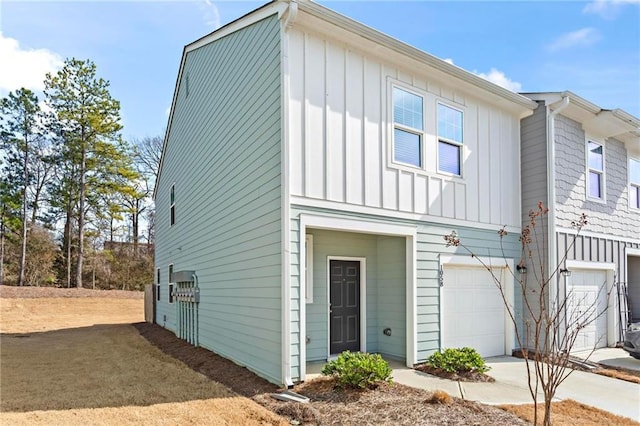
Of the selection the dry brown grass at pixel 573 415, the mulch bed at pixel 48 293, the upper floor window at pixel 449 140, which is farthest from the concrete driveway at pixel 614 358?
the mulch bed at pixel 48 293

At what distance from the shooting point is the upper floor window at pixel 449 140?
8039mm

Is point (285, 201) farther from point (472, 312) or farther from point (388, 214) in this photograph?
Result: point (472, 312)

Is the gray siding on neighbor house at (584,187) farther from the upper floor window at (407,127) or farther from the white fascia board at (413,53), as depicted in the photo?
the upper floor window at (407,127)

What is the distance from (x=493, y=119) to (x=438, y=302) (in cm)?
386

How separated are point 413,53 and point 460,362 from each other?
489cm

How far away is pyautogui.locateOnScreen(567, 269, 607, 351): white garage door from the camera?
9.09m

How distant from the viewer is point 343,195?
6.64 m

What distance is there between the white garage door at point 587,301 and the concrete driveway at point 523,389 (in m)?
2.03

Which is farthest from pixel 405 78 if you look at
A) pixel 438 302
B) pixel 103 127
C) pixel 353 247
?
pixel 103 127

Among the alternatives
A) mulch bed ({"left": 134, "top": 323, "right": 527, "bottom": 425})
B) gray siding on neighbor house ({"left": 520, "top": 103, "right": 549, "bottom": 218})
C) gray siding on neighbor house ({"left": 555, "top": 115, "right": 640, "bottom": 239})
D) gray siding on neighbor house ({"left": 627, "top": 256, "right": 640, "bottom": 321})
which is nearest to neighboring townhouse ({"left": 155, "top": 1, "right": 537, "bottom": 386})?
gray siding on neighbor house ({"left": 520, "top": 103, "right": 549, "bottom": 218})

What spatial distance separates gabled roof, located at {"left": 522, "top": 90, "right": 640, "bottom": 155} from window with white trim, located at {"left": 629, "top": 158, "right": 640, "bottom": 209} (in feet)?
2.93

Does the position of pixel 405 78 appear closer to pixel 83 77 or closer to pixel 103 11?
pixel 103 11

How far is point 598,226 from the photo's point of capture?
9867 mm

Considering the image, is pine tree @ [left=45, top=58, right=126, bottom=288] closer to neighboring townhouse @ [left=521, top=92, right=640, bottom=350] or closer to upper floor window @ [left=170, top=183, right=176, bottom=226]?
upper floor window @ [left=170, top=183, right=176, bottom=226]
